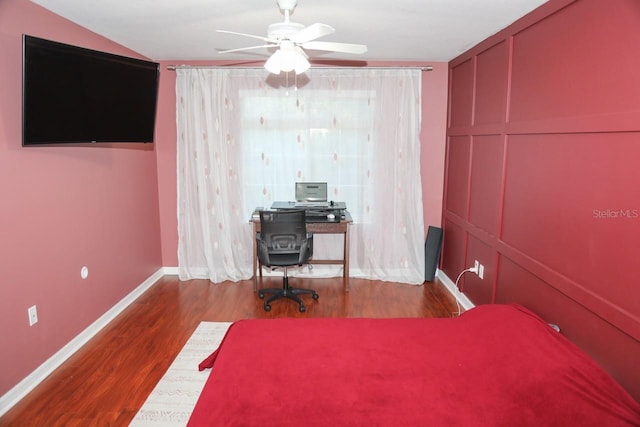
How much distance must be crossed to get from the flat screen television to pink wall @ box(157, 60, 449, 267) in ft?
3.92

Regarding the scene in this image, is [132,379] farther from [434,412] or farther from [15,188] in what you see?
[434,412]

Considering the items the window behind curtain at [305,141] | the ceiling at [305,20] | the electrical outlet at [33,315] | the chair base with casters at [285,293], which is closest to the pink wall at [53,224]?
the electrical outlet at [33,315]

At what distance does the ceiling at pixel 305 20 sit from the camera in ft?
8.98

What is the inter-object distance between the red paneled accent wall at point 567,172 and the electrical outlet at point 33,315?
11.1 feet

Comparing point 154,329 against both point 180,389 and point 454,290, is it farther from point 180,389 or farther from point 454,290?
point 454,290

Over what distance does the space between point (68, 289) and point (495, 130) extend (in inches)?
142

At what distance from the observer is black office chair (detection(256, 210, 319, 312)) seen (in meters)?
3.97

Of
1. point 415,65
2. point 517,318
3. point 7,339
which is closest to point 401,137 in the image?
point 415,65

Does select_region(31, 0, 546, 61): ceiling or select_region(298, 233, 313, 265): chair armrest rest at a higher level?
select_region(31, 0, 546, 61): ceiling

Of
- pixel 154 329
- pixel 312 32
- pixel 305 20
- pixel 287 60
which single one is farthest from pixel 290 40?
pixel 154 329

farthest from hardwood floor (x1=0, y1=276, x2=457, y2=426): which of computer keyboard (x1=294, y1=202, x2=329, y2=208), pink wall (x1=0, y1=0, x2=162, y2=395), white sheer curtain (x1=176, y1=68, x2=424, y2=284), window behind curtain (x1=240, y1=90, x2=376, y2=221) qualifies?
window behind curtain (x1=240, y1=90, x2=376, y2=221)

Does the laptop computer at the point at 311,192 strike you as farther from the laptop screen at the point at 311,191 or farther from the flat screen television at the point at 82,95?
the flat screen television at the point at 82,95

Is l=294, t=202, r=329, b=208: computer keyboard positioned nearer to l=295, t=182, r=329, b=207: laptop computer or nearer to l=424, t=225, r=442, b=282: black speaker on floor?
l=295, t=182, r=329, b=207: laptop computer

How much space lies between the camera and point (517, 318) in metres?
2.33
